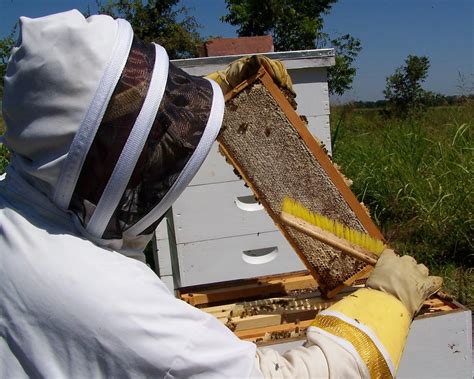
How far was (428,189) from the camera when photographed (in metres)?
4.54

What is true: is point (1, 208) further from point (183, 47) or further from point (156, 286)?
point (183, 47)

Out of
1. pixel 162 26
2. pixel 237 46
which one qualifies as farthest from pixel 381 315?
pixel 162 26

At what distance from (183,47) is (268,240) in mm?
11319

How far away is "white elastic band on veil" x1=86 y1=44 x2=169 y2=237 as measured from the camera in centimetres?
105

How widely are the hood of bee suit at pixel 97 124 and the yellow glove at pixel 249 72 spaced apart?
2.44 ft

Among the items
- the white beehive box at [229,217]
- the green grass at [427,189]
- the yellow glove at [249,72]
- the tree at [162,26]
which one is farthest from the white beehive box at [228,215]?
the tree at [162,26]

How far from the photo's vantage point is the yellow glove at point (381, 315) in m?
Result: 1.29

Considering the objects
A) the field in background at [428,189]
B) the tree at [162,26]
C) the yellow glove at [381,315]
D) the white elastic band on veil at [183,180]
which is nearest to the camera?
the white elastic band on veil at [183,180]

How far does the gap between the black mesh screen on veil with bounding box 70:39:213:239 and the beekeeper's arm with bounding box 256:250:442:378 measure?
1.49 feet

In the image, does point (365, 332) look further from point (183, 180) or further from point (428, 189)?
point (428, 189)

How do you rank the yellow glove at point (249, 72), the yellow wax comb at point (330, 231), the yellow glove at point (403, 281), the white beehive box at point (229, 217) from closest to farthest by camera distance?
the yellow glove at point (403, 281), the yellow wax comb at point (330, 231), the yellow glove at point (249, 72), the white beehive box at point (229, 217)

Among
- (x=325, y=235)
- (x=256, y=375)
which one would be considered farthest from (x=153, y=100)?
(x=325, y=235)

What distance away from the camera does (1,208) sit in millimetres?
1115

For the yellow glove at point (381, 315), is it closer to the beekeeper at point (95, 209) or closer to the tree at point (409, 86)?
the beekeeper at point (95, 209)
